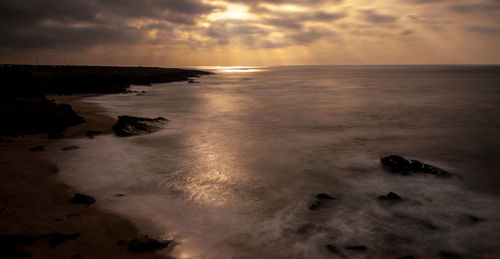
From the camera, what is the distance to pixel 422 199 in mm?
9820

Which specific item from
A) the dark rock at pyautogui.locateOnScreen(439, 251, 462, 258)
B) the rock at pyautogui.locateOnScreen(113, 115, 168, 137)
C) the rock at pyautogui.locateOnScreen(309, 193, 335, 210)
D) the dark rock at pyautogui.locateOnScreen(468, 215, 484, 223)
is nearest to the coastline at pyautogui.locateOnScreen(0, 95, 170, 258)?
the rock at pyautogui.locateOnScreen(309, 193, 335, 210)

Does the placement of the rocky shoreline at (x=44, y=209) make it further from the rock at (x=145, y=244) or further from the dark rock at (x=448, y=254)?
the dark rock at (x=448, y=254)

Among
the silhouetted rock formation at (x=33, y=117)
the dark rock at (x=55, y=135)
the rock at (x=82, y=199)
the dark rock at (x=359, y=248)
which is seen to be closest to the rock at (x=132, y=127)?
the dark rock at (x=55, y=135)

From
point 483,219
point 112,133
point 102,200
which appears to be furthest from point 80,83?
point 483,219

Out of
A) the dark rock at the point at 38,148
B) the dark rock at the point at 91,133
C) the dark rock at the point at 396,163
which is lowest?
the dark rock at the point at 396,163

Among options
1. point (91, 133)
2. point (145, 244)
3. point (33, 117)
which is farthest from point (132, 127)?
point (145, 244)

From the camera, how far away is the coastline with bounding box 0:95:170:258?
6.39 metres

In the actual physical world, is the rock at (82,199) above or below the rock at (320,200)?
above

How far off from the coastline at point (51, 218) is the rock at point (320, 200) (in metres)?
5.02

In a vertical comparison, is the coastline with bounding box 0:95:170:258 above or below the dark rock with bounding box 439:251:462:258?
above

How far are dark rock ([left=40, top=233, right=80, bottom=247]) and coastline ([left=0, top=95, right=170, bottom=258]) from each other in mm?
78

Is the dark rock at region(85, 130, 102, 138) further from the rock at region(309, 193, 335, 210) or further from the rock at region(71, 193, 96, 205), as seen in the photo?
the rock at region(309, 193, 335, 210)

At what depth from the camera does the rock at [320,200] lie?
9.29 meters

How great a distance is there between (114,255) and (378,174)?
10232 millimetres
